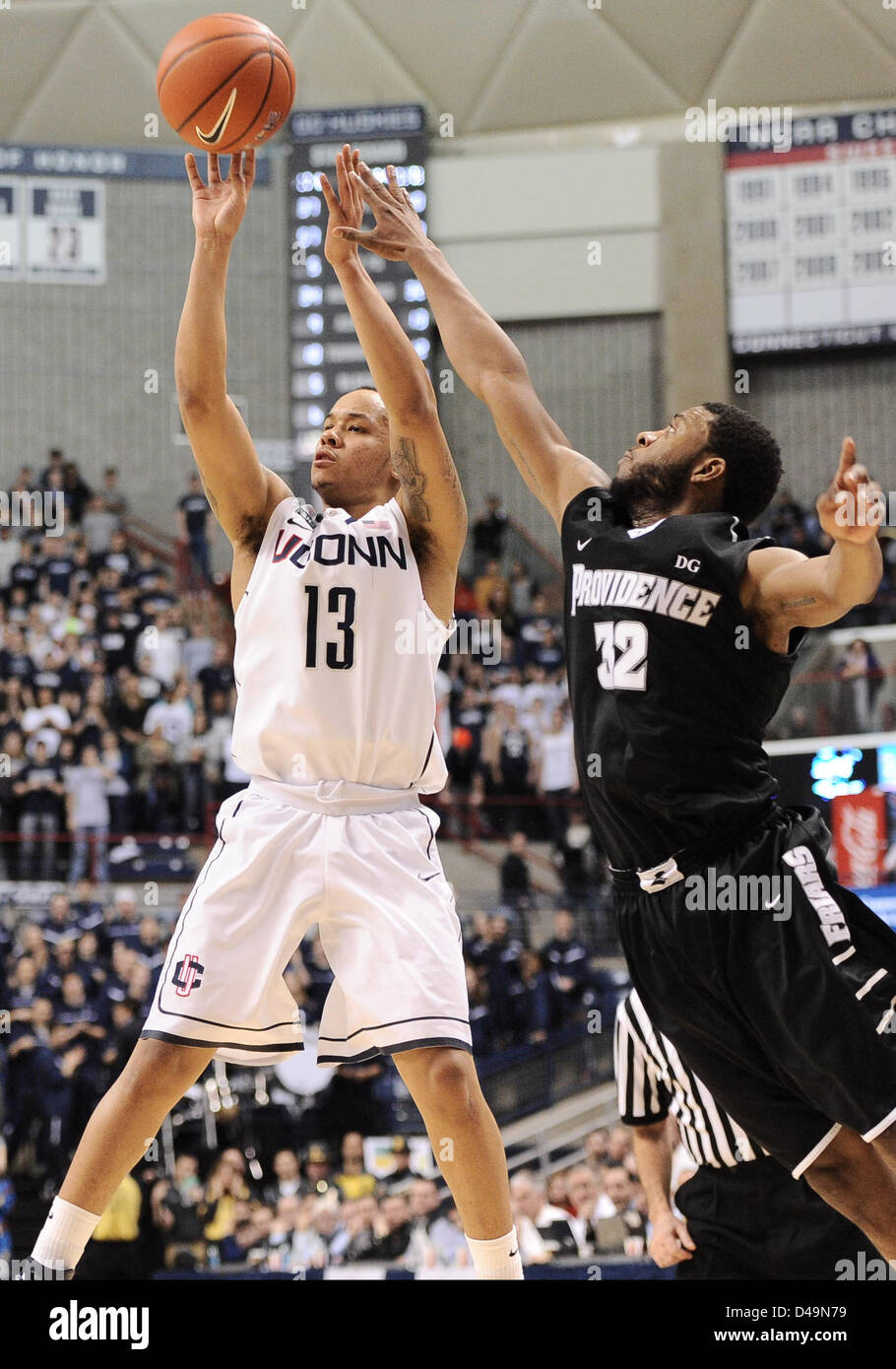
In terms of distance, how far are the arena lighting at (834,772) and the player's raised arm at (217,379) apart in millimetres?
5916

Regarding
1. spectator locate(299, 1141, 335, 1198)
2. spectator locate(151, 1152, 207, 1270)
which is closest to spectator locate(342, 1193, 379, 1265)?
spectator locate(299, 1141, 335, 1198)

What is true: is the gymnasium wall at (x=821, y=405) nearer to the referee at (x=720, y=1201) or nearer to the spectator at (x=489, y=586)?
the spectator at (x=489, y=586)

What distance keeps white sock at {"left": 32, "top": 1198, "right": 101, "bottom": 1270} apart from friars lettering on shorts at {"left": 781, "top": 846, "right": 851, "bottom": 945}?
178cm

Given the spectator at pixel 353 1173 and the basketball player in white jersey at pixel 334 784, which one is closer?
the basketball player in white jersey at pixel 334 784

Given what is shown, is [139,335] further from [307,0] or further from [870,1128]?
[870,1128]

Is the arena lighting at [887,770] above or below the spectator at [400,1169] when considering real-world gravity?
above

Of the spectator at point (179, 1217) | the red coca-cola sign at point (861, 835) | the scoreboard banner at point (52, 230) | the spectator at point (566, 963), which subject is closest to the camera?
the spectator at point (179, 1217)

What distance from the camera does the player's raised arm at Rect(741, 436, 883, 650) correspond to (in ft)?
9.73

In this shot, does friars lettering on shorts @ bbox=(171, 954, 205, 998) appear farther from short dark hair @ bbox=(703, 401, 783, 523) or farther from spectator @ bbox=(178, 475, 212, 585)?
spectator @ bbox=(178, 475, 212, 585)

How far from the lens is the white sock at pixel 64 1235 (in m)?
3.36

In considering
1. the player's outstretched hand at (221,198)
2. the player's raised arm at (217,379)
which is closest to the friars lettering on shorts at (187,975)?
the player's raised arm at (217,379)
